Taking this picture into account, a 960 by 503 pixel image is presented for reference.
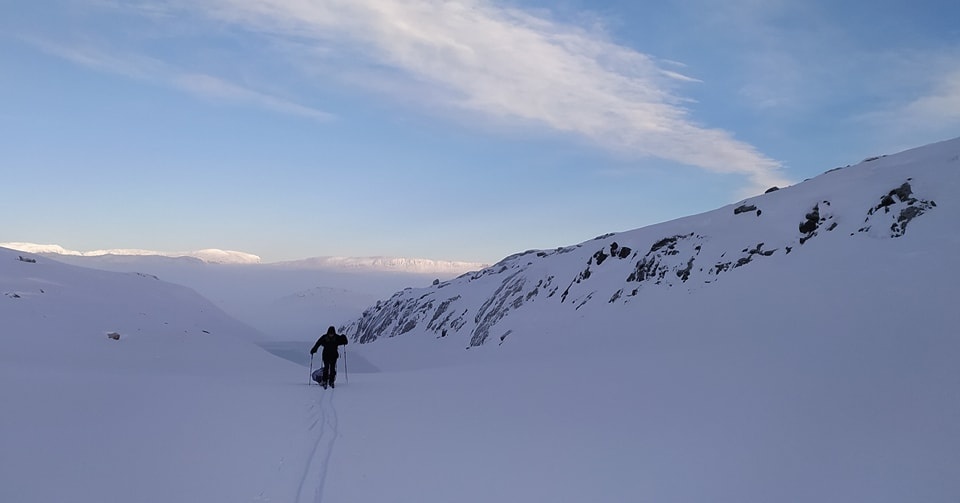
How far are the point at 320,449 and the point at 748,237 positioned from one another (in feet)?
63.8

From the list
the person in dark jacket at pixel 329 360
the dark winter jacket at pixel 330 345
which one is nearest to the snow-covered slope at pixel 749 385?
the person in dark jacket at pixel 329 360

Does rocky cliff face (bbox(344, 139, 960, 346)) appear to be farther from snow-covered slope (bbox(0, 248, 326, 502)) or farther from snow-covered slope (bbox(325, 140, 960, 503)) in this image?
snow-covered slope (bbox(0, 248, 326, 502))

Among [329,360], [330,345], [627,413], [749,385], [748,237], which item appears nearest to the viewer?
[749,385]

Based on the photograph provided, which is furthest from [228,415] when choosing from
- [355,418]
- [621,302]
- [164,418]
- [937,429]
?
[621,302]

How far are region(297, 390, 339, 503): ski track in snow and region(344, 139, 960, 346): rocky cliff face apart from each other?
1408 cm

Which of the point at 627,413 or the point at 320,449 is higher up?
the point at 627,413

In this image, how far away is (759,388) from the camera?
9.19 metres

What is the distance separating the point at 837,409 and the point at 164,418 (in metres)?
10.5

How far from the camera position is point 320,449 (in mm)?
8875

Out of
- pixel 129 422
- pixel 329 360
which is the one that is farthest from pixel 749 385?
pixel 329 360

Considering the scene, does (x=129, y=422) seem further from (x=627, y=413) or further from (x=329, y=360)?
(x=627, y=413)

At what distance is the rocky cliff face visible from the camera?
18172mm

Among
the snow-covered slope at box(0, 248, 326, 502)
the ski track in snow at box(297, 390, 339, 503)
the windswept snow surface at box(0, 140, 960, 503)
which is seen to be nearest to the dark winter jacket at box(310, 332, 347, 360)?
the windswept snow surface at box(0, 140, 960, 503)

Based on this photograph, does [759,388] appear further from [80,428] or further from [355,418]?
[80,428]
